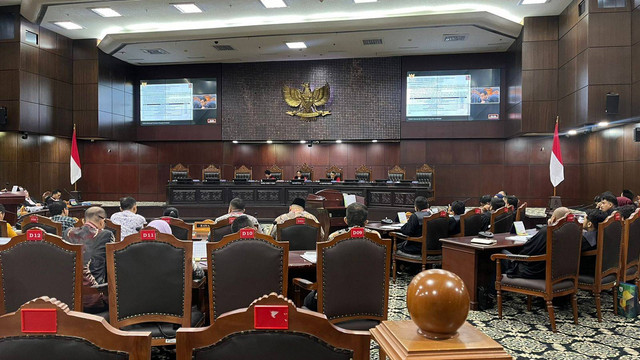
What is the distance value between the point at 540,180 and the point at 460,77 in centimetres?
381

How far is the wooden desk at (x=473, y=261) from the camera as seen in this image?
14.2 feet

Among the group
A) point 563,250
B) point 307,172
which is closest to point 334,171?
point 307,172

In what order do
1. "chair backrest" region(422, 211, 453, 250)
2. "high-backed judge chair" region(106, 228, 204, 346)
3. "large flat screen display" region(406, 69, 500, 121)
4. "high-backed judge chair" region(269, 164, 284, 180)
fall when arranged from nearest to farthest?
1. "high-backed judge chair" region(106, 228, 204, 346)
2. "chair backrest" region(422, 211, 453, 250)
3. "large flat screen display" region(406, 69, 500, 121)
4. "high-backed judge chair" region(269, 164, 284, 180)

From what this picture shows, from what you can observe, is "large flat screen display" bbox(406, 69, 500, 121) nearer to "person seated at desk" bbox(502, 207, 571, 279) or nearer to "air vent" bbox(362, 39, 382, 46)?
"air vent" bbox(362, 39, 382, 46)

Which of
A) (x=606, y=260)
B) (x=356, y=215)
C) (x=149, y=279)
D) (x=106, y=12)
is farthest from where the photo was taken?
(x=106, y=12)

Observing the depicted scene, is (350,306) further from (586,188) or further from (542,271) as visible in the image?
(586,188)

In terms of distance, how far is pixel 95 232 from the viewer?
314cm

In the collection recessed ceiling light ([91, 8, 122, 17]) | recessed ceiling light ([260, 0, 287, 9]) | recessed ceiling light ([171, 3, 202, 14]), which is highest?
recessed ceiling light ([260, 0, 287, 9])

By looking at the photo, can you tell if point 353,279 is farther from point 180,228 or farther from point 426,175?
point 426,175

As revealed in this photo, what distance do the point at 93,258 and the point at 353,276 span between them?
1.78 metres

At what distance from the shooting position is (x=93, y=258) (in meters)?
3.02

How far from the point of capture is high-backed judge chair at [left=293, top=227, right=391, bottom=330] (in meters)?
2.71

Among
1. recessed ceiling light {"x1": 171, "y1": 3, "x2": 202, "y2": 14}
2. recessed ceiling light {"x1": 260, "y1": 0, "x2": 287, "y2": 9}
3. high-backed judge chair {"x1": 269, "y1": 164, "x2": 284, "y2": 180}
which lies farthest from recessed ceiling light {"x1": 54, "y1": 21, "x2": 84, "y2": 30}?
high-backed judge chair {"x1": 269, "y1": 164, "x2": 284, "y2": 180}

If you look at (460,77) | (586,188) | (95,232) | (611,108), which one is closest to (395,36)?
(460,77)
